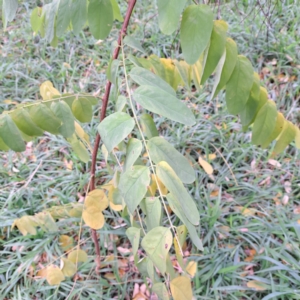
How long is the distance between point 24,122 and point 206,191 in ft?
4.77

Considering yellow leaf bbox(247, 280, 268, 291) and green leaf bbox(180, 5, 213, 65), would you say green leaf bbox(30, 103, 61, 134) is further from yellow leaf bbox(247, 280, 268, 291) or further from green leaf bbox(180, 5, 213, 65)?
yellow leaf bbox(247, 280, 268, 291)

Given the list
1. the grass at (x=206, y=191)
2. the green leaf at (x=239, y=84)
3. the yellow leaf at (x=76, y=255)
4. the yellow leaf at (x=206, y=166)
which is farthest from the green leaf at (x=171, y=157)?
the yellow leaf at (x=206, y=166)

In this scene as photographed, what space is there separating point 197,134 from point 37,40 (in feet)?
7.55

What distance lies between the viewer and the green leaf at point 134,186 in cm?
50

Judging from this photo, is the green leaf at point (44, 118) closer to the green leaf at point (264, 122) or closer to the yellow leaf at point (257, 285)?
the green leaf at point (264, 122)

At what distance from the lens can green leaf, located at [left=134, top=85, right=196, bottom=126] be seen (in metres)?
0.54

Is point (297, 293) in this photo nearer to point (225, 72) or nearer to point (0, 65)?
point (225, 72)

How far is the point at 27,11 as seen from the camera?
3.94 meters

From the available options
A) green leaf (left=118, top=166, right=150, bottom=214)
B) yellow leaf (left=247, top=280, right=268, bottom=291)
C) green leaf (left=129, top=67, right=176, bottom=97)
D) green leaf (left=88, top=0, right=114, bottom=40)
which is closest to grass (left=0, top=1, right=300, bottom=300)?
yellow leaf (left=247, top=280, right=268, bottom=291)

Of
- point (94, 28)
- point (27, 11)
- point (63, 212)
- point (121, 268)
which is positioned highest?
point (94, 28)

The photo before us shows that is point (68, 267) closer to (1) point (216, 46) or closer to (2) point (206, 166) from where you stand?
(1) point (216, 46)

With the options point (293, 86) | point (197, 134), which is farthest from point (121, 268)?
point (293, 86)

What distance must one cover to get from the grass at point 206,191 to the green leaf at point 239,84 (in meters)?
0.41

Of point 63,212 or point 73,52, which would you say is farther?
point 73,52
